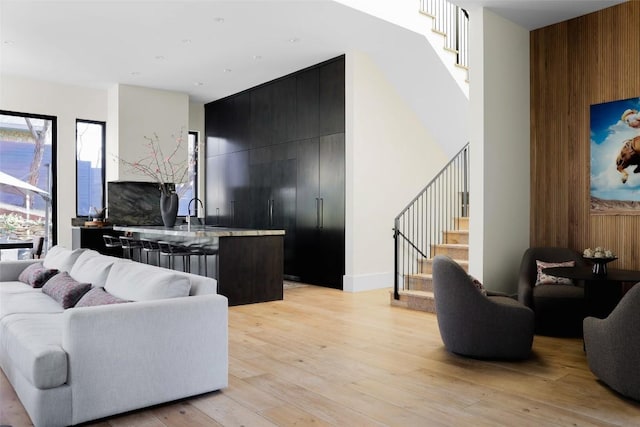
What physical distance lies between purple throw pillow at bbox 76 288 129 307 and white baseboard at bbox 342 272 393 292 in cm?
413

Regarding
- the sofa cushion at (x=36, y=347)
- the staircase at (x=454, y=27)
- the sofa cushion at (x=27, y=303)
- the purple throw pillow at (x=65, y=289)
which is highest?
the staircase at (x=454, y=27)

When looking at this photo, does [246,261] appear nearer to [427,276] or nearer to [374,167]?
[427,276]

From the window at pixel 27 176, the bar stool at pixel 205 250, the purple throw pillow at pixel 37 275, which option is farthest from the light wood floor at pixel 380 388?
the window at pixel 27 176

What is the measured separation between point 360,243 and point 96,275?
160 inches

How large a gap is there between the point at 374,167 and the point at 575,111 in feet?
9.54

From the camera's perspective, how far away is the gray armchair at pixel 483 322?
3.91m

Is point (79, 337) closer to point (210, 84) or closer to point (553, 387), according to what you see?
point (553, 387)

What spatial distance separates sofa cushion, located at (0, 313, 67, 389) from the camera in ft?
8.61

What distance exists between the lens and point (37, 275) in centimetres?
491

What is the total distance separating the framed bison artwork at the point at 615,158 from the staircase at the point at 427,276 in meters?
1.61

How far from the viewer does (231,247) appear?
6188mm

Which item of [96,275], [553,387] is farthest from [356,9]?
[553,387]

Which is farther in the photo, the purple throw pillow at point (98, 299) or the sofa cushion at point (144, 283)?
the purple throw pillow at point (98, 299)

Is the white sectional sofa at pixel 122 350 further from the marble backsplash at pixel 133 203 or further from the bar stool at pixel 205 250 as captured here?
the marble backsplash at pixel 133 203
